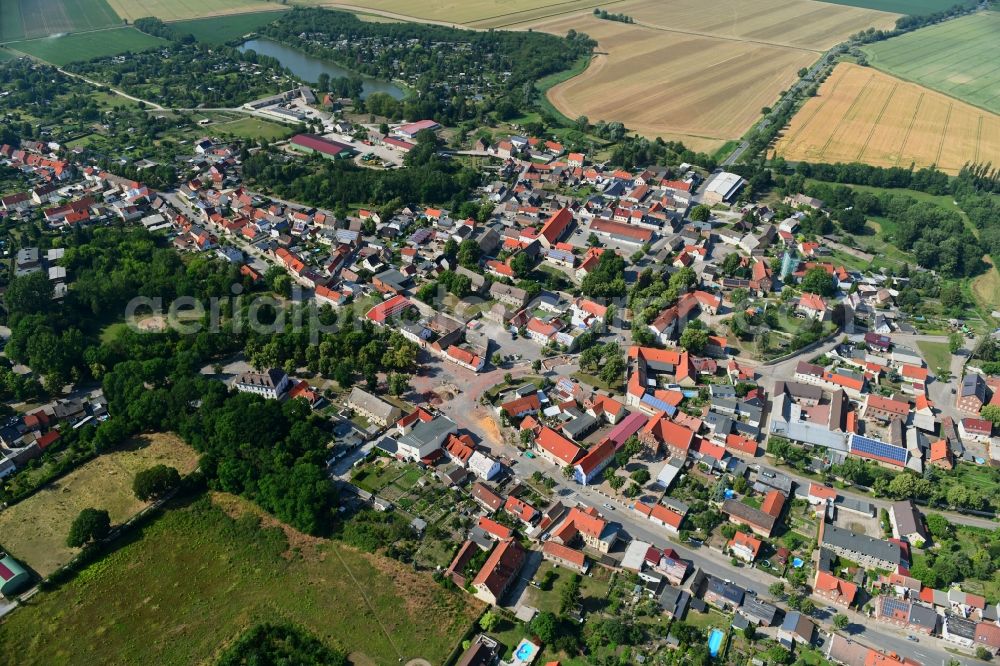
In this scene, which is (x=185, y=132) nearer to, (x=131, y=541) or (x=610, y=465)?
(x=131, y=541)

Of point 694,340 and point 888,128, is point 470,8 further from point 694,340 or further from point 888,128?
point 694,340

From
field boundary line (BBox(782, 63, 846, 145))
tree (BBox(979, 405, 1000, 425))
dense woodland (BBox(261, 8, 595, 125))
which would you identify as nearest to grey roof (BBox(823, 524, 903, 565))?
tree (BBox(979, 405, 1000, 425))

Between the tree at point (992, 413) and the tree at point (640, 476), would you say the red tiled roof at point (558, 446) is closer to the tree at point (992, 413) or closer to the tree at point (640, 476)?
the tree at point (640, 476)

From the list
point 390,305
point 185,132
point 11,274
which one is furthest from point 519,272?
point 185,132

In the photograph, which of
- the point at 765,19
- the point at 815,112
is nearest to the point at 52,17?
the point at 815,112

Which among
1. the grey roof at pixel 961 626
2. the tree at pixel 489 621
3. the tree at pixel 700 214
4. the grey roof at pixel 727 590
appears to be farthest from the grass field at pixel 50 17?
the grey roof at pixel 961 626

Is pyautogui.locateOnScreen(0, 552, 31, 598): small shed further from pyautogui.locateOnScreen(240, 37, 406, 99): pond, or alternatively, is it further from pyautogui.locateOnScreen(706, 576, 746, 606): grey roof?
pyautogui.locateOnScreen(240, 37, 406, 99): pond
